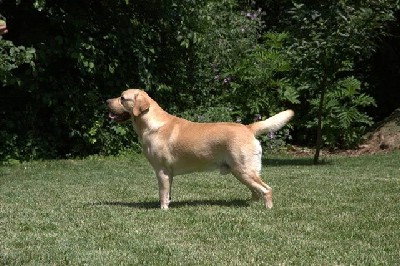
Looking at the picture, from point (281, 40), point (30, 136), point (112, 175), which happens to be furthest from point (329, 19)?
point (30, 136)

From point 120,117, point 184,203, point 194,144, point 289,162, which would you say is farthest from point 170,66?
point 194,144

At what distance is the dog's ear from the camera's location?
24.6 ft

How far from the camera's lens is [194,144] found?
7.23m

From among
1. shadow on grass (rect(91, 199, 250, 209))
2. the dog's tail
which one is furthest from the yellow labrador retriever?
shadow on grass (rect(91, 199, 250, 209))

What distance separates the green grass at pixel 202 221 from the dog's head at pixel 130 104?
1.07m

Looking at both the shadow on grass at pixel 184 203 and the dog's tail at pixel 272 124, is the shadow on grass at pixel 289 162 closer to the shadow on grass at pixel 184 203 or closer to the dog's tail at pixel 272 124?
the shadow on grass at pixel 184 203

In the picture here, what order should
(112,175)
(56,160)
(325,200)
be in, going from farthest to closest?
(56,160) < (112,175) < (325,200)

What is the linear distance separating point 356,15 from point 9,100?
24.9 ft

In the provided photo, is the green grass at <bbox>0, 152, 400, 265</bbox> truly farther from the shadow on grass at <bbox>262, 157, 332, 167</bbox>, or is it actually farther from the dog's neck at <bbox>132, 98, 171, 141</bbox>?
the shadow on grass at <bbox>262, 157, 332, 167</bbox>

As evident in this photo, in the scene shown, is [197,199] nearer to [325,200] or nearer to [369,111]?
[325,200]

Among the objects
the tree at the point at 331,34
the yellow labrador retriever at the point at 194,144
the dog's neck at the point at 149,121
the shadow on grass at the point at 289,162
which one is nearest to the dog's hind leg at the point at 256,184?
the yellow labrador retriever at the point at 194,144

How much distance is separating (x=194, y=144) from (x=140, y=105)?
0.81 meters

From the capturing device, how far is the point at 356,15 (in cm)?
1227

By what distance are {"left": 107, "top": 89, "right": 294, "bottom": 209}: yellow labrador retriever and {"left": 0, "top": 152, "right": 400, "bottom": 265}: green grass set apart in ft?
1.18
